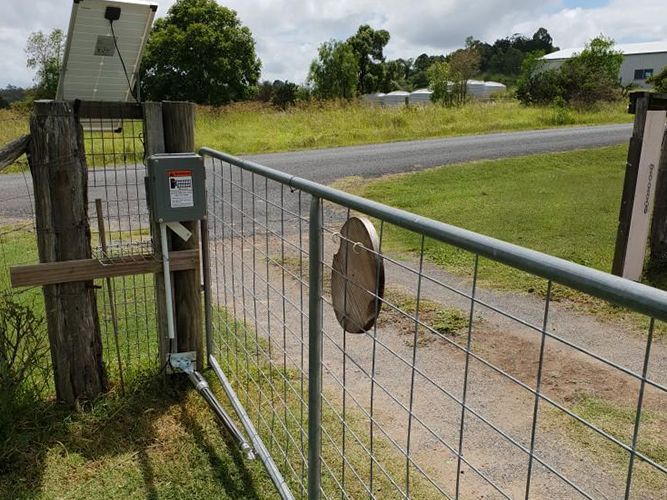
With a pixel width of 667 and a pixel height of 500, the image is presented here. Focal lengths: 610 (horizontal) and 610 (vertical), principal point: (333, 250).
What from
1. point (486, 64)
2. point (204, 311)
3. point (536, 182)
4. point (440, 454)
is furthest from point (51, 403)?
point (486, 64)

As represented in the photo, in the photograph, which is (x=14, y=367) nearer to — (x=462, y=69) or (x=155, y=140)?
(x=155, y=140)

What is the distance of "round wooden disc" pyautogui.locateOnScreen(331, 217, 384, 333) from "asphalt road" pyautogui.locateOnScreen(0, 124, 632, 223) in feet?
28.1

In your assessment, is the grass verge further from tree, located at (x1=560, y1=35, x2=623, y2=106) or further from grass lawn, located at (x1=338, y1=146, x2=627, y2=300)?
tree, located at (x1=560, y1=35, x2=623, y2=106)

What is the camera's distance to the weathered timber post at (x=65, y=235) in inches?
134

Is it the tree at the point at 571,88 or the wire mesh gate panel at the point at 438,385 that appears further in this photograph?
the tree at the point at 571,88

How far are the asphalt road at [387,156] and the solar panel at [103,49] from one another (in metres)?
6.25

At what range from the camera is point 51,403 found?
146 inches

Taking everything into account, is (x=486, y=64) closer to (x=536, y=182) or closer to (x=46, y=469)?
(x=536, y=182)

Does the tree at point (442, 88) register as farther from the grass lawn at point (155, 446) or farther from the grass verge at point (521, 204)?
the grass lawn at point (155, 446)

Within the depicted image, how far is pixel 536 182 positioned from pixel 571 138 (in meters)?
7.19

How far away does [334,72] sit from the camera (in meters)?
43.3

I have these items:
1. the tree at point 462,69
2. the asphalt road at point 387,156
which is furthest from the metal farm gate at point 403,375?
the tree at point 462,69

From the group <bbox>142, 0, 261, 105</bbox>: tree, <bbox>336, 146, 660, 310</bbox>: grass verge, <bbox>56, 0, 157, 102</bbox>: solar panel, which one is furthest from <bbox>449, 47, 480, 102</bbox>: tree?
<bbox>56, 0, 157, 102</bbox>: solar panel

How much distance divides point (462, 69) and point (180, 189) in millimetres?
40430
